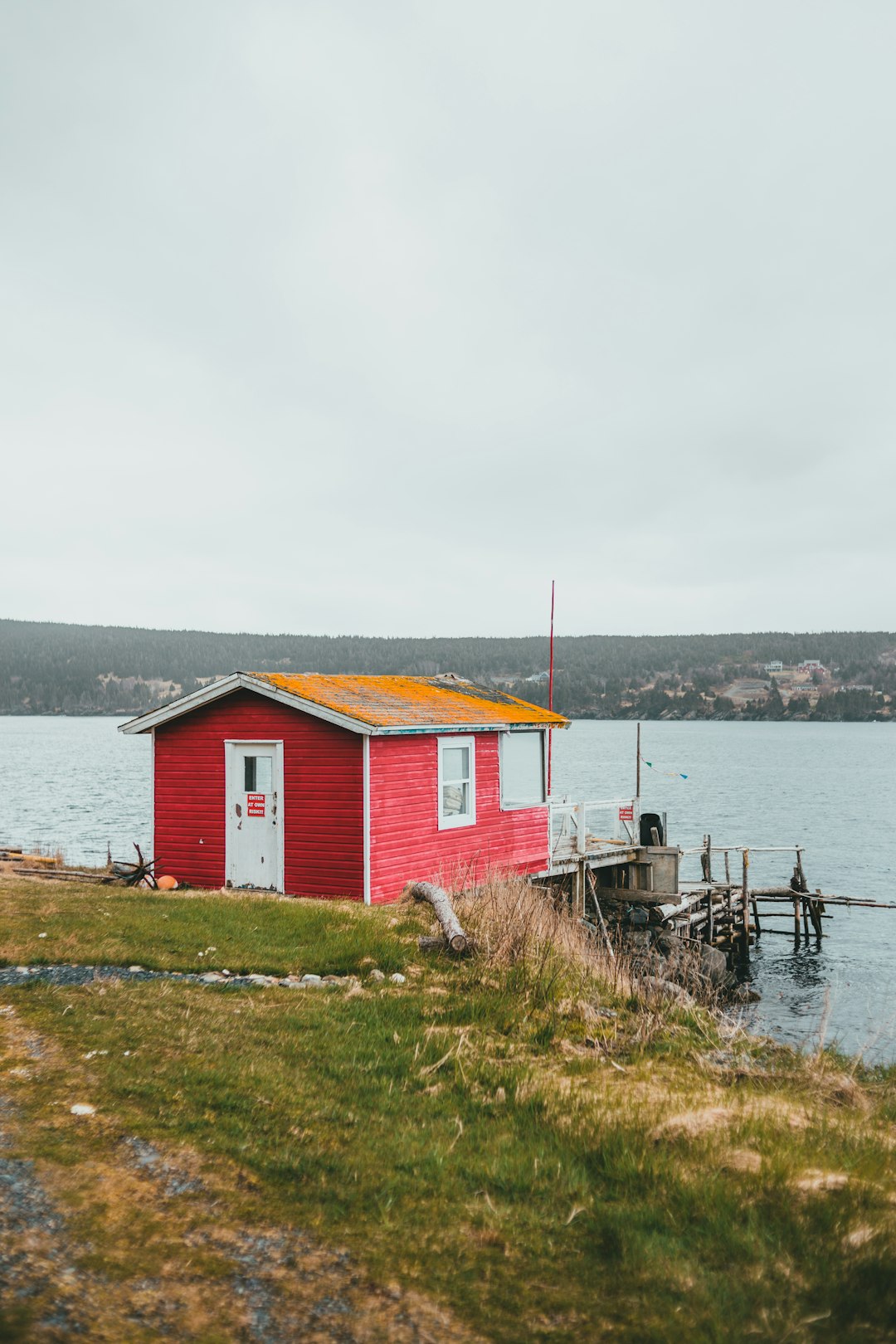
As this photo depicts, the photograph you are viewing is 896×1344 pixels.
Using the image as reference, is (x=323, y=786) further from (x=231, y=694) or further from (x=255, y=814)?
(x=231, y=694)

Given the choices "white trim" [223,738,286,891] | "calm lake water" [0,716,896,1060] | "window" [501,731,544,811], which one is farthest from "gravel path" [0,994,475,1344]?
"window" [501,731,544,811]

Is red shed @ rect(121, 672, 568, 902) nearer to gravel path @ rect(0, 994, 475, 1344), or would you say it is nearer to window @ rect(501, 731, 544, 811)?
window @ rect(501, 731, 544, 811)

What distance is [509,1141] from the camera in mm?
6430

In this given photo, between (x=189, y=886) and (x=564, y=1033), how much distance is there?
12050 millimetres

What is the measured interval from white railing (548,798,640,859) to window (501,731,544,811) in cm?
91

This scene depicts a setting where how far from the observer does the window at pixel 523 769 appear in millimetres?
22031

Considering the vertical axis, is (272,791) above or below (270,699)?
below

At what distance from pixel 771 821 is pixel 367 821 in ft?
179

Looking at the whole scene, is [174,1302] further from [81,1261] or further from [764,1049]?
[764,1049]

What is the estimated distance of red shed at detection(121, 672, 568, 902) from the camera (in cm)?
1794

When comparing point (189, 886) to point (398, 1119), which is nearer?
point (398, 1119)

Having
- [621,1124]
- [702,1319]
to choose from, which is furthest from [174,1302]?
[621,1124]

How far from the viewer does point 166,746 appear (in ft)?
65.7

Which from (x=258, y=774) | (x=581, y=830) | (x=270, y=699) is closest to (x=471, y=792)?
(x=258, y=774)
